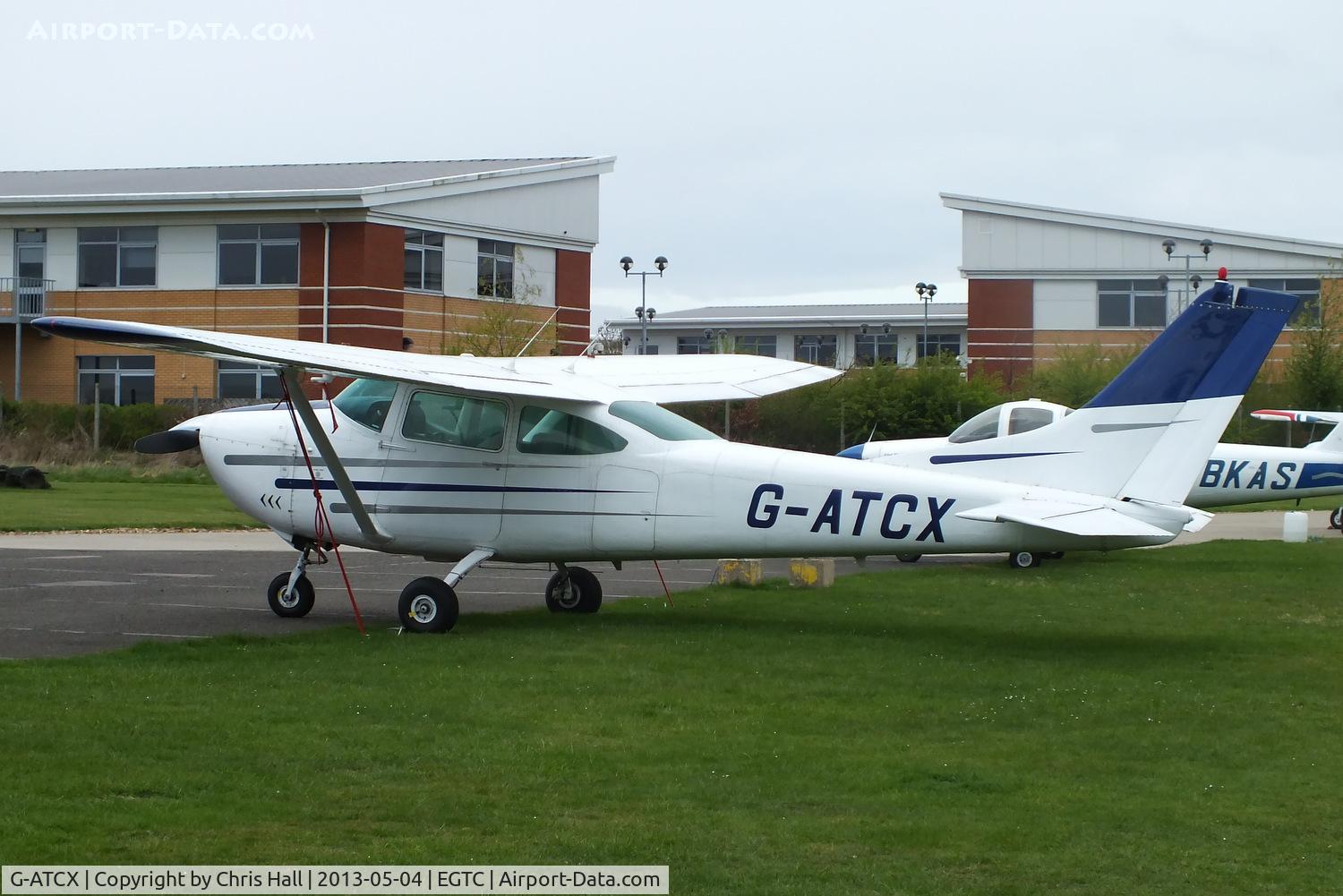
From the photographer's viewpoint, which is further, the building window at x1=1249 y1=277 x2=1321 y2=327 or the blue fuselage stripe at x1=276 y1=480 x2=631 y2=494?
the building window at x1=1249 y1=277 x2=1321 y2=327

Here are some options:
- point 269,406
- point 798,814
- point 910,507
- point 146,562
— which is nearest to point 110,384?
point 146,562

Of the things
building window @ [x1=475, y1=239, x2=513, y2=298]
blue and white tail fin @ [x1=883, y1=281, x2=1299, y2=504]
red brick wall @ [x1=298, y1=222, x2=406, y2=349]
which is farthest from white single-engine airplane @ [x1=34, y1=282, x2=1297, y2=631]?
building window @ [x1=475, y1=239, x2=513, y2=298]

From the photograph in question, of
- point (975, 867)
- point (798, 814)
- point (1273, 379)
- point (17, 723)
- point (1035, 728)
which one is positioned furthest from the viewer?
point (1273, 379)

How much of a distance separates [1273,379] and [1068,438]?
136ft

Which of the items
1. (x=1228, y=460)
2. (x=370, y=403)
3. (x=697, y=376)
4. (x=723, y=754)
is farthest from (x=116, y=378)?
(x=723, y=754)

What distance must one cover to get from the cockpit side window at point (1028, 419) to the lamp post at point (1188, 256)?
23.4 metres

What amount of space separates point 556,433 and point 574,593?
72.0 inches

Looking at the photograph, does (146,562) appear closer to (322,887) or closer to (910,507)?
(910,507)

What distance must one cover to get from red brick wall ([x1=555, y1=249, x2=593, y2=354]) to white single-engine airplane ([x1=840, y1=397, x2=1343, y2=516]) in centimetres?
2903

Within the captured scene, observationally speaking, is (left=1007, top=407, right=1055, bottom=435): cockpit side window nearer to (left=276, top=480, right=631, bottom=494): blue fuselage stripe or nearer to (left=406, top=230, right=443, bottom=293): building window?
(left=276, top=480, right=631, bottom=494): blue fuselage stripe

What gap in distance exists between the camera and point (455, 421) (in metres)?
12.9

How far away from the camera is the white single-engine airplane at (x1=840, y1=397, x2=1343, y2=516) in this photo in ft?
66.6

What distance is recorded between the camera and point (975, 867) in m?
6.00

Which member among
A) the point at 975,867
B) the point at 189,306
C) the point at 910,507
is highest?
the point at 189,306
